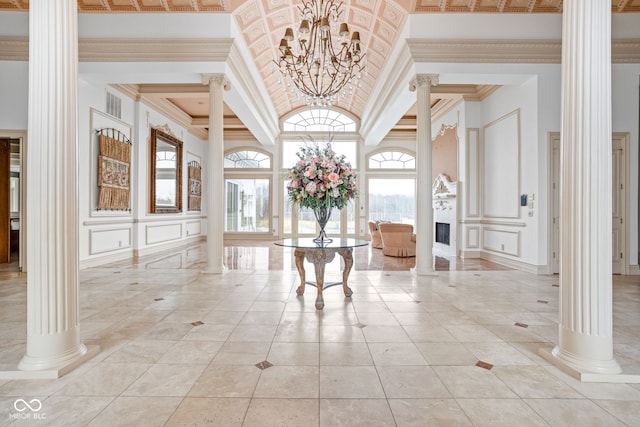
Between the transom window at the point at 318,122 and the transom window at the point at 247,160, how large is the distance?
1369 millimetres

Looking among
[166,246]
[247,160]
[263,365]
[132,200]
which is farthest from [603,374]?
[247,160]

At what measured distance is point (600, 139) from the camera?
2.19 m

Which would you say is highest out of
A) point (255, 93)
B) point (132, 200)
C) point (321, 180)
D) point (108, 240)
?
point (255, 93)

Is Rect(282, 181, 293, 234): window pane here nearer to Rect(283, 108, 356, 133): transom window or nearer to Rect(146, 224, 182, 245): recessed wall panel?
Rect(283, 108, 356, 133): transom window

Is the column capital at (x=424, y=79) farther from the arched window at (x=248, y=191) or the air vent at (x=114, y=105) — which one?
the arched window at (x=248, y=191)

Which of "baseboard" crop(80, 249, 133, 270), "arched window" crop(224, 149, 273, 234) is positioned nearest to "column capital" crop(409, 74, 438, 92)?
"baseboard" crop(80, 249, 133, 270)

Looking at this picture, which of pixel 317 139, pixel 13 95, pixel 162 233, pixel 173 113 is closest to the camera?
pixel 13 95

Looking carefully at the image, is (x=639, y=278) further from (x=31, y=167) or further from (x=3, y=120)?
(x=3, y=120)

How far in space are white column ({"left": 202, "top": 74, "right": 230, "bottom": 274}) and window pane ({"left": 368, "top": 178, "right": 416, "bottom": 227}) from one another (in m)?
7.38

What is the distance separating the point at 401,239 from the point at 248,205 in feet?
21.7

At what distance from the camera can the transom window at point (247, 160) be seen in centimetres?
1235

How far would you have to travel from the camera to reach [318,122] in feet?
39.6

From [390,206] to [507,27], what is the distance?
7.39 m

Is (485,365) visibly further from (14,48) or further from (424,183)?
(14,48)
